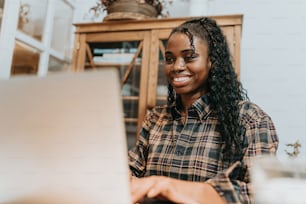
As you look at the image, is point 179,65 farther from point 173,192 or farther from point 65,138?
point 65,138

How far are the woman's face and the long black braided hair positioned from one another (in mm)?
19

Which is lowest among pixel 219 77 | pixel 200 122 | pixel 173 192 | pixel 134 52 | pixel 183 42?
pixel 173 192

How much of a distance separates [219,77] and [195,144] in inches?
10.7

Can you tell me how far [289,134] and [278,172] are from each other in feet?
4.86

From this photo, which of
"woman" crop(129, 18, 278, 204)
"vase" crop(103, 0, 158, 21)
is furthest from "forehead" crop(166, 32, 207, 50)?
"vase" crop(103, 0, 158, 21)

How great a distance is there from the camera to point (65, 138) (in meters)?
0.40

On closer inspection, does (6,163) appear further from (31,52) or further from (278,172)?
(31,52)

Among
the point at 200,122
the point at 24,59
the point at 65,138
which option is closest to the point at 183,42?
the point at 200,122

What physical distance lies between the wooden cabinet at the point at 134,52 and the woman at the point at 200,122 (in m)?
0.38

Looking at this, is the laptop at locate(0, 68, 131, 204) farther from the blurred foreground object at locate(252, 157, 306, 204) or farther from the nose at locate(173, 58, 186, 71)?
the nose at locate(173, 58, 186, 71)

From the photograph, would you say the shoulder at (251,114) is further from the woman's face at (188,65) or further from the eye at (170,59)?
the eye at (170,59)

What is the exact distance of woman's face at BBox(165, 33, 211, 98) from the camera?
1.12m

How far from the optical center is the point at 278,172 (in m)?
0.35

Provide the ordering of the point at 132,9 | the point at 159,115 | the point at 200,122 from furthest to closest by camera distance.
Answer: the point at 132,9 → the point at 159,115 → the point at 200,122
